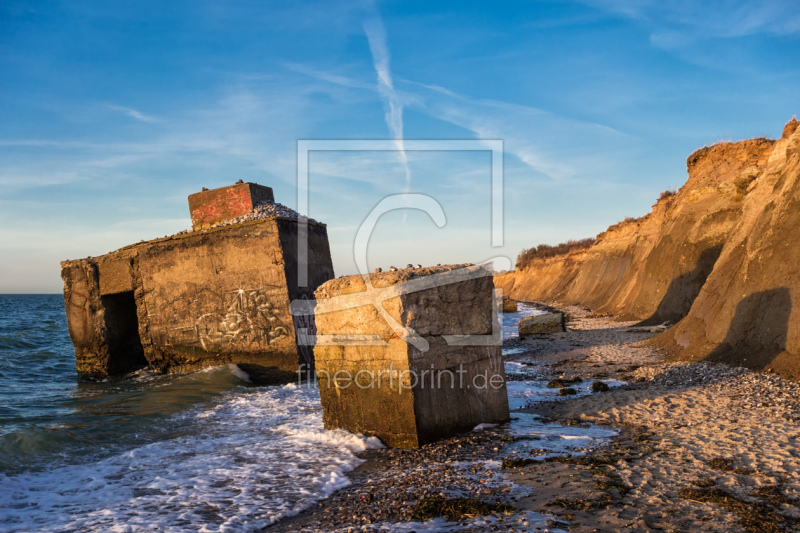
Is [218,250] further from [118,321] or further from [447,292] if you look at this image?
[447,292]

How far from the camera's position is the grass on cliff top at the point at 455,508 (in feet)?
10.1

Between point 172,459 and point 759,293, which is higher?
point 759,293

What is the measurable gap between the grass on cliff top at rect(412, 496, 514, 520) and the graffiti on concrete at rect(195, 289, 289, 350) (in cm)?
650

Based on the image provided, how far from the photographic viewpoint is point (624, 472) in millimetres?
3598

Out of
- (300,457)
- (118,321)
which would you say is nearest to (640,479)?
(300,457)

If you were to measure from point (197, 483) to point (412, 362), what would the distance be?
2.05m

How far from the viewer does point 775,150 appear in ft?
34.1

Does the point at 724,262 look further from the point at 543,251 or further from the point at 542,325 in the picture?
the point at 543,251

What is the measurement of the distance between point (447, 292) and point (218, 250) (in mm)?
6108

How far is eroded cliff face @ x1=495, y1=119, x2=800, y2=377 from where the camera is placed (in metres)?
6.89

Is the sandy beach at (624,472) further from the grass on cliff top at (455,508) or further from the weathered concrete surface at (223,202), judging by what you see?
the weathered concrete surface at (223,202)

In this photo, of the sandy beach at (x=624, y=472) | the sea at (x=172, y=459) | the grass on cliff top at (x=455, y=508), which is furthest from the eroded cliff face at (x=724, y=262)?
the grass on cliff top at (x=455, y=508)

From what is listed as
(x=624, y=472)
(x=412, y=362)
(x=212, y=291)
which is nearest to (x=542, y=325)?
(x=212, y=291)

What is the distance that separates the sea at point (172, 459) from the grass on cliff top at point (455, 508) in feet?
3.10
